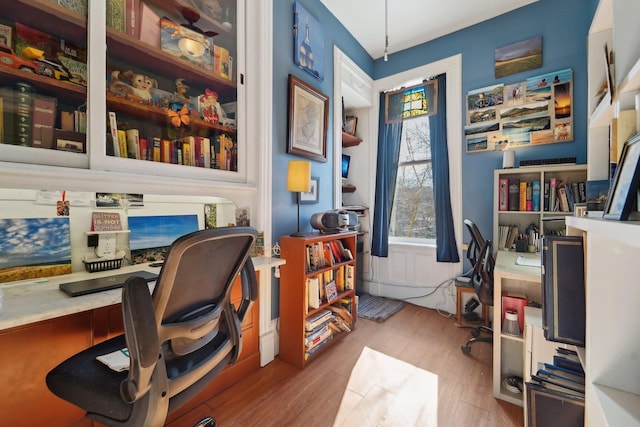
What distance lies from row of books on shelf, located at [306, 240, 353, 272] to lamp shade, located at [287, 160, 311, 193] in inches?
19.1

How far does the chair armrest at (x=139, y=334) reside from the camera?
2.33 ft

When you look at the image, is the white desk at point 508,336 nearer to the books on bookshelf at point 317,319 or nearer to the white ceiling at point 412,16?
the books on bookshelf at point 317,319

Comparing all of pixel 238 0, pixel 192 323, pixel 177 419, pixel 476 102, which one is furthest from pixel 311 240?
pixel 476 102

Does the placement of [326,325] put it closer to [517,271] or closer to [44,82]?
[517,271]

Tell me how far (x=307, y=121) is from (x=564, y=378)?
92.5 inches

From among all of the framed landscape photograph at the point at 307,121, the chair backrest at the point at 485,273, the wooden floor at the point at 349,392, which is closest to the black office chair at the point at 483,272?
the chair backrest at the point at 485,273

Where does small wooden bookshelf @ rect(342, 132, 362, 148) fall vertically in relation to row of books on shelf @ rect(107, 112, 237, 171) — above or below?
above

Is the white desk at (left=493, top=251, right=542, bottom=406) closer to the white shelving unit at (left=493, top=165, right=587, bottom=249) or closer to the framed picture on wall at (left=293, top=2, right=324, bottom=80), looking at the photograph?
the white shelving unit at (left=493, top=165, right=587, bottom=249)

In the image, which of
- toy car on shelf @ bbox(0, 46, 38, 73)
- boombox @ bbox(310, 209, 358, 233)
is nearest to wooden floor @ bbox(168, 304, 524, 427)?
boombox @ bbox(310, 209, 358, 233)

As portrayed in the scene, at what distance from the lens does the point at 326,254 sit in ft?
7.37

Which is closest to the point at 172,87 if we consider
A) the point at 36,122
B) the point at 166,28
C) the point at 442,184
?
the point at 166,28

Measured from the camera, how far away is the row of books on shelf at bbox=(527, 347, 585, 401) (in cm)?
98

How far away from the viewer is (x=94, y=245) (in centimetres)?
136

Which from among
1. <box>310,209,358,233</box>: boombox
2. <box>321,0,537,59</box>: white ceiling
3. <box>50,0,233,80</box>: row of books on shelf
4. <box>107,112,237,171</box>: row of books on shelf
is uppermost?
<box>321,0,537,59</box>: white ceiling
